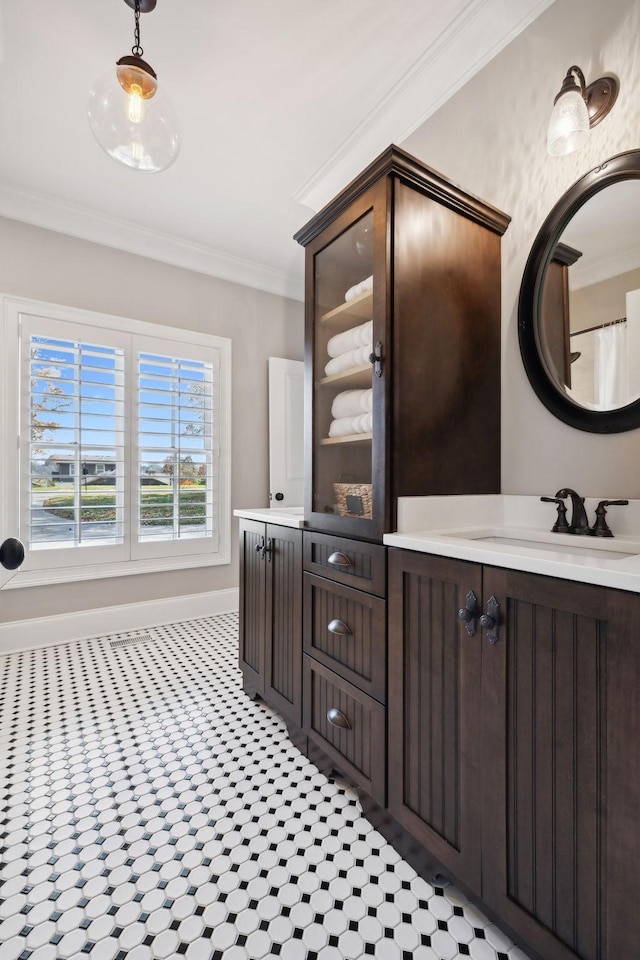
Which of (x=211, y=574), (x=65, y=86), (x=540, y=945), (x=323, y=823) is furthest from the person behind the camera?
(x=211, y=574)

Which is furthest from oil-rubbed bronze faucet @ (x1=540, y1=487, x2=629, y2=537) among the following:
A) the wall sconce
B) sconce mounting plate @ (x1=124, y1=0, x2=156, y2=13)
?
sconce mounting plate @ (x1=124, y1=0, x2=156, y2=13)

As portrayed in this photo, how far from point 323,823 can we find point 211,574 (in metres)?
2.30

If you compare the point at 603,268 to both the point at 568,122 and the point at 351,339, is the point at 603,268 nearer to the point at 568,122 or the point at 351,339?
the point at 568,122

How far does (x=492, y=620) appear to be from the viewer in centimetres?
96

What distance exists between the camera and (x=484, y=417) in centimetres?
158

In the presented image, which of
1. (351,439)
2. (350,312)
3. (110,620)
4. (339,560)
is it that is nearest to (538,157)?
(350,312)

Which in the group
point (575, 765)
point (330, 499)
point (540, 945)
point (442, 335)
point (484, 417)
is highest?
point (442, 335)

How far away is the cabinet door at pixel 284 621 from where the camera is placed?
1.71 metres

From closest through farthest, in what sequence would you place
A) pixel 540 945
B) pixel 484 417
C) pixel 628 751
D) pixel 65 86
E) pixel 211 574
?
pixel 628 751 → pixel 540 945 → pixel 484 417 → pixel 65 86 → pixel 211 574

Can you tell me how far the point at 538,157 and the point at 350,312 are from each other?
0.83 m

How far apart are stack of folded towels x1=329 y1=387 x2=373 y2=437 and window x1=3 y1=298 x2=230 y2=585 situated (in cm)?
193

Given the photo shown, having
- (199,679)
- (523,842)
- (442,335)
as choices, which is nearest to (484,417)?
(442,335)

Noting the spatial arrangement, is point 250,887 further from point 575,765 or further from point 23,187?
point 23,187

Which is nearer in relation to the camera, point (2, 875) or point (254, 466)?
point (2, 875)
